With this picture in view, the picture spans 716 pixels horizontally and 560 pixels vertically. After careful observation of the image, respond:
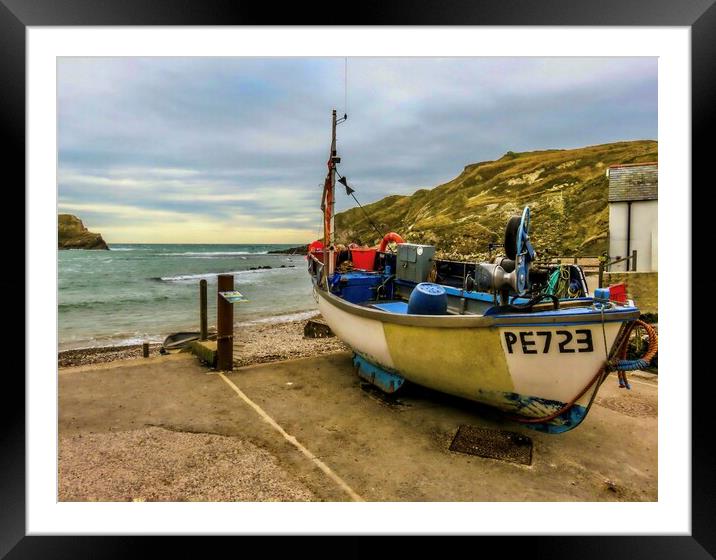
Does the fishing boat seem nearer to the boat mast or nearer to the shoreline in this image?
the boat mast

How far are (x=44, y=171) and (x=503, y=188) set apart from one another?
38.3 meters

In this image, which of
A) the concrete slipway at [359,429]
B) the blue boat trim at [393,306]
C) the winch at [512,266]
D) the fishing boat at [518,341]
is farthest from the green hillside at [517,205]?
the winch at [512,266]

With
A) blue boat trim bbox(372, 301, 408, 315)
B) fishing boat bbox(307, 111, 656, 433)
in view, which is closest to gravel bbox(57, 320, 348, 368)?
blue boat trim bbox(372, 301, 408, 315)

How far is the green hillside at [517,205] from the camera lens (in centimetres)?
2334

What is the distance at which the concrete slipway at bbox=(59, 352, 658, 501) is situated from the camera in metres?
Result: 4.21

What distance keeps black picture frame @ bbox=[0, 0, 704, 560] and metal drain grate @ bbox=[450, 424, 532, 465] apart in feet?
4.15

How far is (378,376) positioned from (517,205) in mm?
30555

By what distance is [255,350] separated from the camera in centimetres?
1010

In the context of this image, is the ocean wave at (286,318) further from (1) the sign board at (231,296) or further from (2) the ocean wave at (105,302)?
(1) the sign board at (231,296)

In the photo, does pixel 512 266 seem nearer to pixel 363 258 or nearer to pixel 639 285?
pixel 363 258
